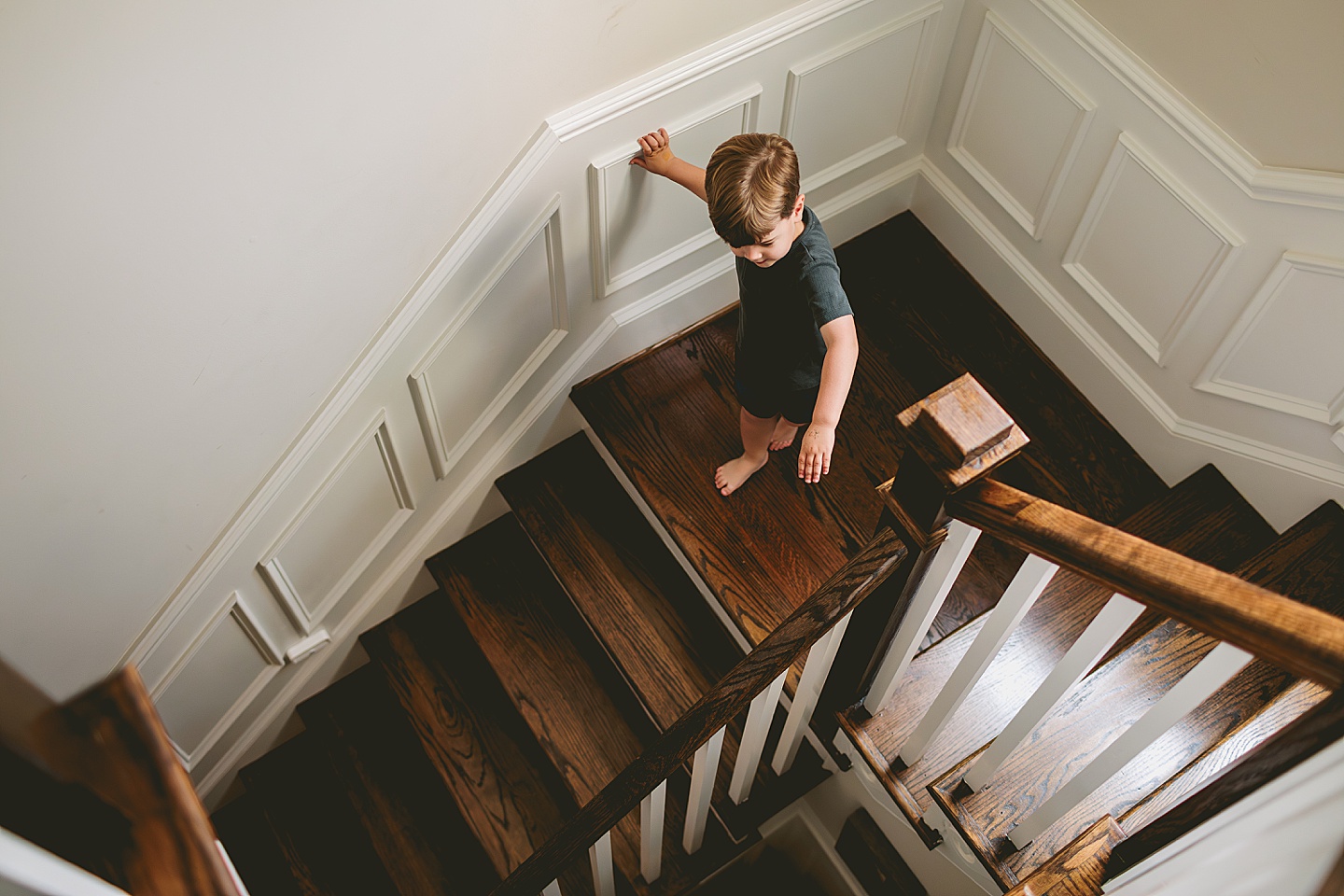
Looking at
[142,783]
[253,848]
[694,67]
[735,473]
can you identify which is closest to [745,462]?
[735,473]

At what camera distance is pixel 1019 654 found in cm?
190

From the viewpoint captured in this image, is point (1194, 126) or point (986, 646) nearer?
point (986, 646)

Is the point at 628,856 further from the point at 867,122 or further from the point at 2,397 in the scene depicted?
the point at 867,122

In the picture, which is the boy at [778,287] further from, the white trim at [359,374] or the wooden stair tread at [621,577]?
the wooden stair tread at [621,577]

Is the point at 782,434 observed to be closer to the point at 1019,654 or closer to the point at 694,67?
the point at 1019,654

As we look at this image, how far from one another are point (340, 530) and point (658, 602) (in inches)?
29.2

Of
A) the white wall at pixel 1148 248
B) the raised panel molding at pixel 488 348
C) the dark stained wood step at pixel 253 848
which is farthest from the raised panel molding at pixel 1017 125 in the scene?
the dark stained wood step at pixel 253 848

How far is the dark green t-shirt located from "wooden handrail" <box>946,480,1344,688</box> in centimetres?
71

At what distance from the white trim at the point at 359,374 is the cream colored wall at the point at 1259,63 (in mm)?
1220

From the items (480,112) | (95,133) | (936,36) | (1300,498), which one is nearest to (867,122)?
(936,36)

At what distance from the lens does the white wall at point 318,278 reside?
4.31 ft

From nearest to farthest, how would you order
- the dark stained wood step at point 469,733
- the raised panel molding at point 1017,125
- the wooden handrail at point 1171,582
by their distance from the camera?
1. the wooden handrail at point 1171,582
2. the raised panel molding at point 1017,125
3. the dark stained wood step at point 469,733

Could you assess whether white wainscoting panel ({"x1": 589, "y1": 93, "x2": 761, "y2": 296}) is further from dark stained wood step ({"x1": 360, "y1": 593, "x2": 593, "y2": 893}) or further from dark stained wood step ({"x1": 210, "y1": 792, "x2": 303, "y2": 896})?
dark stained wood step ({"x1": 210, "y1": 792, "x2": 303, "y2": 896})

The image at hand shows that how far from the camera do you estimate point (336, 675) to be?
2.59 meters
